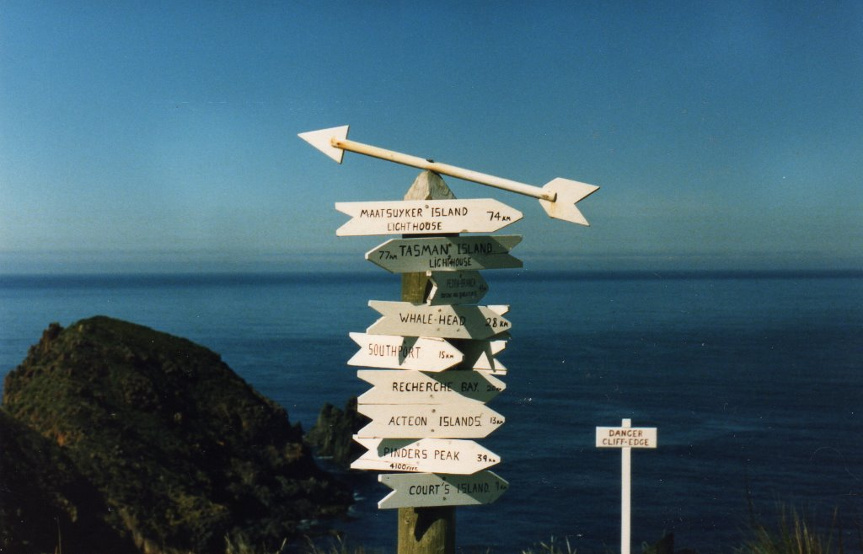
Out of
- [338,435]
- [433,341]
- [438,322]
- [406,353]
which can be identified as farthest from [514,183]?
[338,435]

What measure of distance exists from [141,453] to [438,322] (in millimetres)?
17943

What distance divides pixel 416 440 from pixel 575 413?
4948cm

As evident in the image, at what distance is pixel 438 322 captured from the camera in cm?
474

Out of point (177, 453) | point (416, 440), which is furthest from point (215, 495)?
point (416, 440)

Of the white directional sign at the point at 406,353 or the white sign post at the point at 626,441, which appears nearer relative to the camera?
the white directional sign at the point at 406,353

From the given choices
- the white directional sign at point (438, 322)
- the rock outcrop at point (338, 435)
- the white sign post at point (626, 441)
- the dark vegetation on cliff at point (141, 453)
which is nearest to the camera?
the white directional sign at point (438, 322)

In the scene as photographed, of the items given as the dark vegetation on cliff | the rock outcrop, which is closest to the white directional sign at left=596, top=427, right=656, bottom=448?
the dark vegetation on cliff

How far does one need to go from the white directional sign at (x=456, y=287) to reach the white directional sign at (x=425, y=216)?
288 mm

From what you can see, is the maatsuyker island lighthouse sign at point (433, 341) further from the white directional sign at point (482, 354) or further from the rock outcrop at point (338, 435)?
the rock outcrop at point (338, 435)

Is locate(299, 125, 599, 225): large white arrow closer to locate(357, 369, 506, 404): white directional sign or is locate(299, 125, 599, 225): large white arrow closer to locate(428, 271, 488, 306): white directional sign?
locate(428, 271, 488, 306): white directional sign

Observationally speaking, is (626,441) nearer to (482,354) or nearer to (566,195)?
(482,354)

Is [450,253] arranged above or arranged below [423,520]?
above

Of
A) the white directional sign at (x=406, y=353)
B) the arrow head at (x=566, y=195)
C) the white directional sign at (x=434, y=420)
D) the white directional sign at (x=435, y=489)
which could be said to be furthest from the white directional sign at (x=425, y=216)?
the white directional sign at (x=435, y=489)

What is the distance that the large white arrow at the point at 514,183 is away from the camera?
4.64 metres
